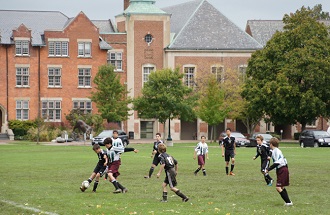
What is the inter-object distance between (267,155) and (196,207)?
958cm

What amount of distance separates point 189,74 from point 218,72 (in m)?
3.07

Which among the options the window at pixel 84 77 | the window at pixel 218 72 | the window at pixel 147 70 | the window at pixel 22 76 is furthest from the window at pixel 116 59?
the window at pixel 218 72

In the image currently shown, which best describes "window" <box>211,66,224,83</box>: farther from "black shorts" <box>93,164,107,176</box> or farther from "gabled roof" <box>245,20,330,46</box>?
"black shorts" <box>93,164,107,176</box>

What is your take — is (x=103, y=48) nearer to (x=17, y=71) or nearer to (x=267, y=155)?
(x=17, y=71)

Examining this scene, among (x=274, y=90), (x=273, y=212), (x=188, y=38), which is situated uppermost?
(x=188, y=38)

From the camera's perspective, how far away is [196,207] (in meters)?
20.6

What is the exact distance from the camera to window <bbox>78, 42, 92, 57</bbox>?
86.6 metres

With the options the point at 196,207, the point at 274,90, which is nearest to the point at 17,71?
the point at 274,90

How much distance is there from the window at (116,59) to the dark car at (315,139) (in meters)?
28.6

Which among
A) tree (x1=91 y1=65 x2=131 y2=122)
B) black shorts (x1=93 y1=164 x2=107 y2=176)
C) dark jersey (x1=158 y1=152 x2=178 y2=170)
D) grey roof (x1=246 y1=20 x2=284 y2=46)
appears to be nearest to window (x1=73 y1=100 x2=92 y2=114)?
tree (x1=91 y1=65 x2=131 y2=122)

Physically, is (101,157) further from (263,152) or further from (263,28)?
(263,28)

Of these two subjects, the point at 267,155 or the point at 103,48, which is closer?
the point at 267,155

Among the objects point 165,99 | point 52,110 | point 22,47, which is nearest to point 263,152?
point 165,99

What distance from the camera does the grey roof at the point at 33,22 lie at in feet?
279
